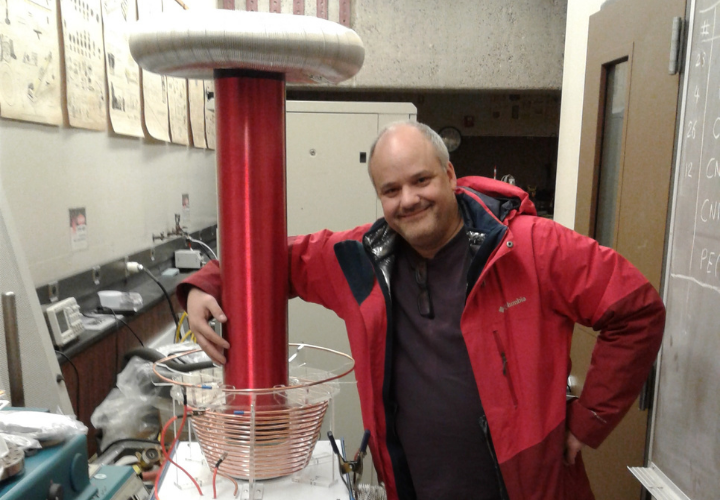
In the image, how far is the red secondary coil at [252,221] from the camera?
37.0 inches

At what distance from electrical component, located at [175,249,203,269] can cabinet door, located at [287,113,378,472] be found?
0.50 meters

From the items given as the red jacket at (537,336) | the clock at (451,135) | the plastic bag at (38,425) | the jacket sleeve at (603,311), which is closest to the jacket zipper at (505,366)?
the red jacket at (537,336)

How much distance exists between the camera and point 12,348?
0.91 metres

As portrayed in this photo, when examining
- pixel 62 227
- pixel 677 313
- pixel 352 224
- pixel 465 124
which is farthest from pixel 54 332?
pixel 465 124

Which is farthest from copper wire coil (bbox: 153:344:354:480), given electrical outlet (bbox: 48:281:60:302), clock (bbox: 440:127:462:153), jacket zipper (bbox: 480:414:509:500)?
clock (bbox: 440:127:462:153)

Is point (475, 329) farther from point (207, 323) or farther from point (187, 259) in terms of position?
point (187, 259)

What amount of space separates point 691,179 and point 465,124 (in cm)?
380

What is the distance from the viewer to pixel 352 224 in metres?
2.52

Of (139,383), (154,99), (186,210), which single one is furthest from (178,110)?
(139,383)

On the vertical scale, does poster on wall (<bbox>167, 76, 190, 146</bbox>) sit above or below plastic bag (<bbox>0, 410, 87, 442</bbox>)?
above

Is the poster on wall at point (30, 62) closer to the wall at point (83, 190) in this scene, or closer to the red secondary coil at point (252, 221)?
the wall at point (83, 190)

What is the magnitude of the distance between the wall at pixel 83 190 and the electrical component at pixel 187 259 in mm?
149

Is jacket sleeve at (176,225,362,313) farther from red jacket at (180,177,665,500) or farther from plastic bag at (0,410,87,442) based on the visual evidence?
plastic bag at (0,410,87,442)

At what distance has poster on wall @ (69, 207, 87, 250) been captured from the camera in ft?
5.43
